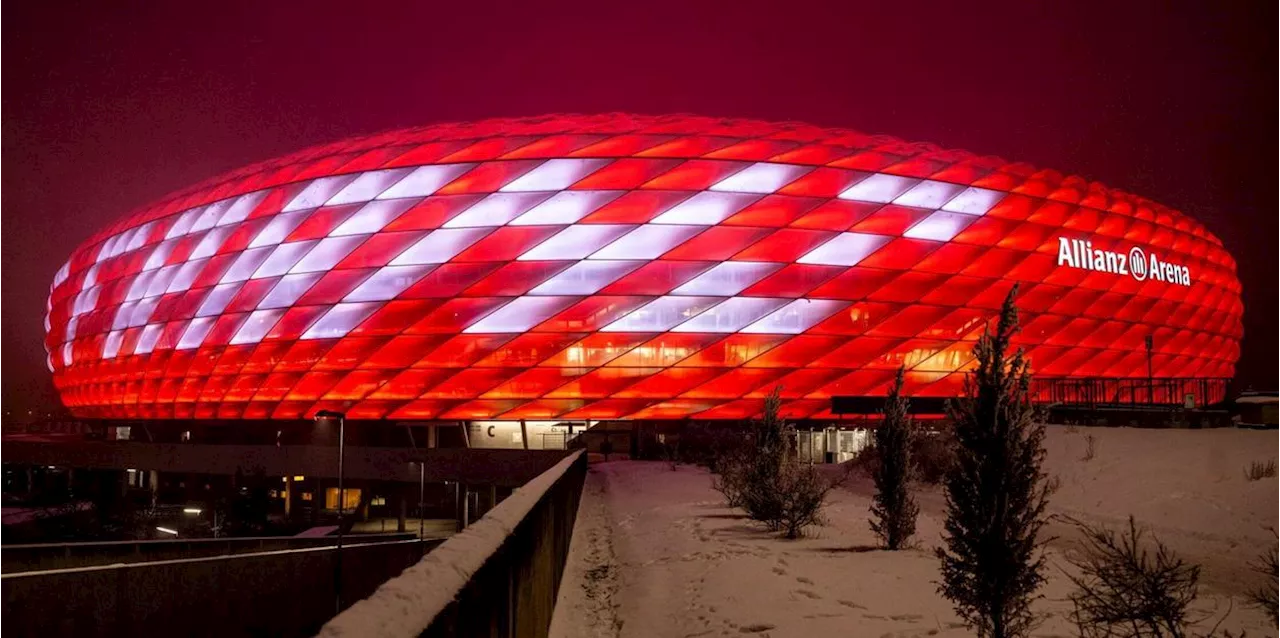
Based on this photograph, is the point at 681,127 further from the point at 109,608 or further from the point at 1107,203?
the point at 109,608

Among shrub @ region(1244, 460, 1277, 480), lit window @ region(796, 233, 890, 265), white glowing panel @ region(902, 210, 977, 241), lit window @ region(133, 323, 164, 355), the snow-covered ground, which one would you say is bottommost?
the snow-covered ground

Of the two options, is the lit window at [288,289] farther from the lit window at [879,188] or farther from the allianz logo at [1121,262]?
the allianz logo at [1121,262]

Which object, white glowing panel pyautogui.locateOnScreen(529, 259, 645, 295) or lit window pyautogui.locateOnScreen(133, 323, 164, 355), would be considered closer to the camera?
white glowing panel pyautogui.locateOnScreen(529, 259, 645, 295)

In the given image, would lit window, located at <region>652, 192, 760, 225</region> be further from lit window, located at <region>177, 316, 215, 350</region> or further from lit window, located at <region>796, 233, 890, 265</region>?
lit window, located at <region>177, 316, 215, 350</region>

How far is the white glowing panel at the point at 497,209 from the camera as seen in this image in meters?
34.9

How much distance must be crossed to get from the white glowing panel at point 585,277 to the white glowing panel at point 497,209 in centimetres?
271

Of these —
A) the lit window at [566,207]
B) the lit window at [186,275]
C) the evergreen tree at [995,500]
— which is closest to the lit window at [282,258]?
the lit window at [186,275]

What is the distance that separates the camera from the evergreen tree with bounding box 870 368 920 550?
12070 mm

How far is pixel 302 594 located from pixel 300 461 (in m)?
18.7

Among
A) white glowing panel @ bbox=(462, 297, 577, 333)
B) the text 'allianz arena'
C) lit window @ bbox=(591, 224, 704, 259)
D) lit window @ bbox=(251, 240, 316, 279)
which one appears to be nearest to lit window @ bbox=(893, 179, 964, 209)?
the text 'allianz arena'

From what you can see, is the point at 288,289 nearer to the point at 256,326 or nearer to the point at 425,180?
the point at 256,326

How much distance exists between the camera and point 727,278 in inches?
1375

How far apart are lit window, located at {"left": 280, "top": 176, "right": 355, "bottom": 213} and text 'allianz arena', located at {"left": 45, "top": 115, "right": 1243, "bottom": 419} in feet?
0.32

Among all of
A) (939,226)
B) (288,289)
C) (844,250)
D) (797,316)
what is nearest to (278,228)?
(288,289)
